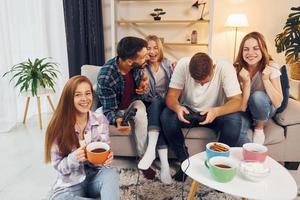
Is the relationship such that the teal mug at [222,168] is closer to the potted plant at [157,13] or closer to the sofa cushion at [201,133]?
the sofa cushion at [201,133]

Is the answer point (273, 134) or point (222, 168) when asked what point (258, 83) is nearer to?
point (273, 134)

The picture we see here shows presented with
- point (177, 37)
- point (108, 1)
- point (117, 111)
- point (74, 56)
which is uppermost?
point (108, 1)

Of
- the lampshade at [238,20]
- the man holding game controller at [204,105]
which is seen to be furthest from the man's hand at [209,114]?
the lampshade at [238,20]

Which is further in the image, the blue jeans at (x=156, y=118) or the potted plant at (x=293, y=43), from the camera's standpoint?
the potted plant at (x=293, y=43)

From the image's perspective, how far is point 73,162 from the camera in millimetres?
1222

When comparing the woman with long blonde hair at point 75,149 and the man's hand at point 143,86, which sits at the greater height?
the man's hand at point 143,86

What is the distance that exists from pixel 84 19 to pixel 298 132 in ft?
8.80

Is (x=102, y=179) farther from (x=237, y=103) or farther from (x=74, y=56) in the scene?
(x=74, y=56)

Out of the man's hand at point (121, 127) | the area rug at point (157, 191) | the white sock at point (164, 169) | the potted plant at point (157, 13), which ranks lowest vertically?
the area rug at point (157, 191)

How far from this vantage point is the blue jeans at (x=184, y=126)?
1809 millimetres

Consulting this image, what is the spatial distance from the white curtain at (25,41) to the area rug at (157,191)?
1626 millimetres

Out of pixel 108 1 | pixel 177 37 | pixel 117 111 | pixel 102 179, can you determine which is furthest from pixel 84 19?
pixel 102 179

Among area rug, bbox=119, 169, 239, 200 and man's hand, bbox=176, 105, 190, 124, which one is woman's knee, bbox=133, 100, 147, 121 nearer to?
man's hand, bbox=176, 105, 190, 124

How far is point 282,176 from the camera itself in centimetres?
127
